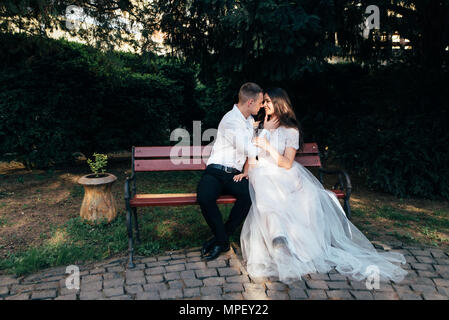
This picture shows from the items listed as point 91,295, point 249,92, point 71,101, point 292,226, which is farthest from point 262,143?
point 71,101

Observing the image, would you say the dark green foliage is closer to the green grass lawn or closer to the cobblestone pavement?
the green grass lawn

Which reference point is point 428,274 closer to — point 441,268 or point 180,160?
point 441,268

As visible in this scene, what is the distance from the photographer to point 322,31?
15.7ft

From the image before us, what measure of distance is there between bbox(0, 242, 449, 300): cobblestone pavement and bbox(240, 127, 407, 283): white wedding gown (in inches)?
4.6

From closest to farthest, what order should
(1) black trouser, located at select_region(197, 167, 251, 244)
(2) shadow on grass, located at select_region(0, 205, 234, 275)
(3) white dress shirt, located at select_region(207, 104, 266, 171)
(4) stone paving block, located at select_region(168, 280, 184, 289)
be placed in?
(4) stone paving block, located at select_region(168, 280, 184, 289)
(2) shadow on grass, located at select_region(0, 205, 234, 275)
(1) black trouser, located at select_region(197, 167, 251, 244)
(3) white dress shirt, located at select_region(207, 104, 266, 171)

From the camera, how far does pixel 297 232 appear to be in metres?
3.63

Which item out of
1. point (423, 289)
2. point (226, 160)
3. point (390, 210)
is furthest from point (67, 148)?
point (423, 289)

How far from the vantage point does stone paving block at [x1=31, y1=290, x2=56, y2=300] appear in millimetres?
3072

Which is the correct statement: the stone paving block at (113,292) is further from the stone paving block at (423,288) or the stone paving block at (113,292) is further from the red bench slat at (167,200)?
the stone paving block at (423,288)

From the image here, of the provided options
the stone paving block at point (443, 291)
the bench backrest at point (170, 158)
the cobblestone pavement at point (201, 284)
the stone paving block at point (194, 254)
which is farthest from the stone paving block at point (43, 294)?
the stone paving block at point (443, 291)

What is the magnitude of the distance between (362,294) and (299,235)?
2.59 ft

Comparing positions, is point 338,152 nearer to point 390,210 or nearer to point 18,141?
point 390,210

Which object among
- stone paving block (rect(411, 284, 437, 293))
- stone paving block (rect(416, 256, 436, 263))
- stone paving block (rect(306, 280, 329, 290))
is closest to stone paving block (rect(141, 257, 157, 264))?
stone paving block (rect(306, 280, 329, 290))

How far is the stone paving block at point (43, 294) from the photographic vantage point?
10.1ft
